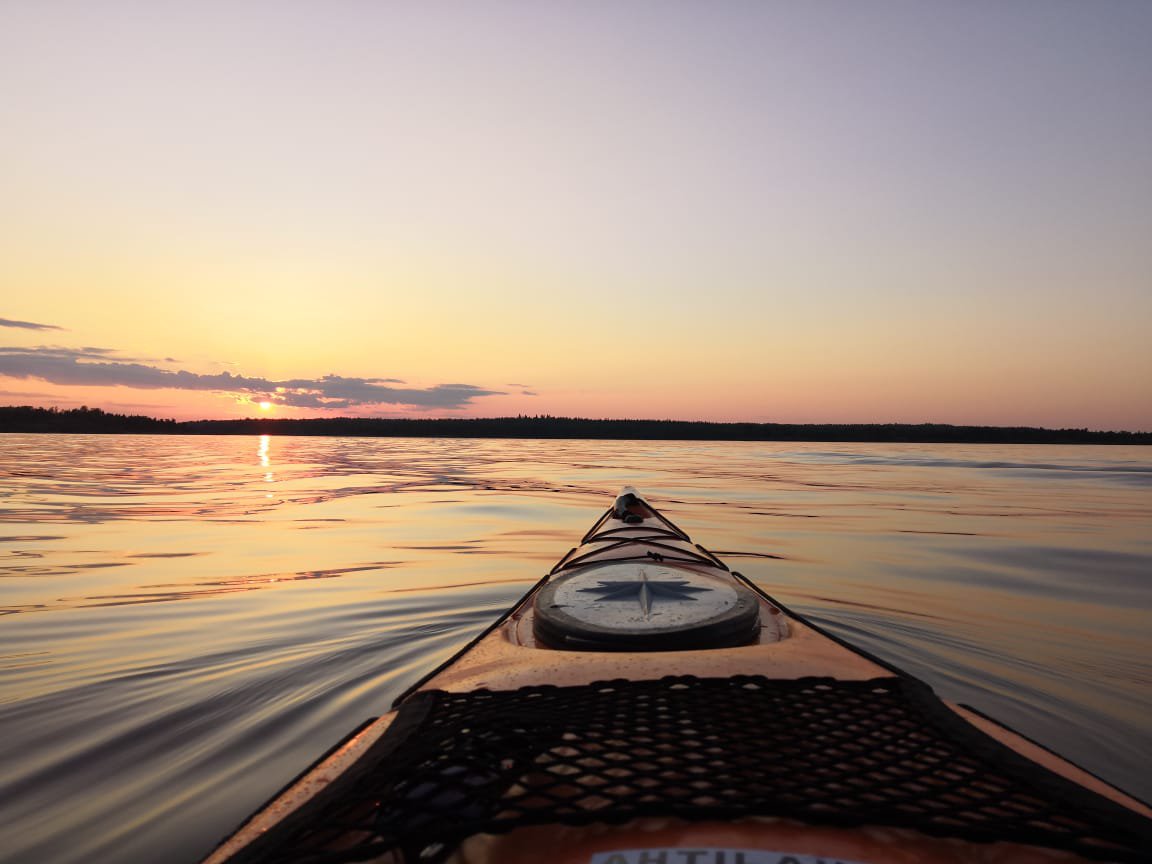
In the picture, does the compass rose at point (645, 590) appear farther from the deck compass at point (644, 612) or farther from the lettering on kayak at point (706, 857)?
the lettering on kayak at point (706, 857)

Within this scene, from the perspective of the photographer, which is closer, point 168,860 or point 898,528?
point 168,860

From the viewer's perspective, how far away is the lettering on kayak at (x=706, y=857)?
1013 mm

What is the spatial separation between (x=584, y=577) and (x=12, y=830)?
247 cm

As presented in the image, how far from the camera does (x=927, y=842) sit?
107 cm

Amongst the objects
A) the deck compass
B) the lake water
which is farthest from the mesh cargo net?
the lake water

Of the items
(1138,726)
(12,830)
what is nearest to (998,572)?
(1138,726)

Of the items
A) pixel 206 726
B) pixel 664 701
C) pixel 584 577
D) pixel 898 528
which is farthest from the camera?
pixel 898 528

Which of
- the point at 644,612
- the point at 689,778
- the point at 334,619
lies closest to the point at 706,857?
the point at 689,778

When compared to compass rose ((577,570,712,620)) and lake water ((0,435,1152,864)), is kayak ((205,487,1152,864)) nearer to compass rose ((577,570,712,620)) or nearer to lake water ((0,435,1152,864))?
compass rose ((577,570,712,620))

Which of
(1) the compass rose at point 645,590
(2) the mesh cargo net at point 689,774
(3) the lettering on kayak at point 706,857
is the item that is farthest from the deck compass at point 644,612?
(3) the lettering on kayak at point 706,857

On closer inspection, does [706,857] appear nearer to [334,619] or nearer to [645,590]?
[645,590]

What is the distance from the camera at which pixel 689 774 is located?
→ 1.28 metres

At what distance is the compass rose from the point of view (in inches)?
112

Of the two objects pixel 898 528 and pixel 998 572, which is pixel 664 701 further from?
pixel 898 528
